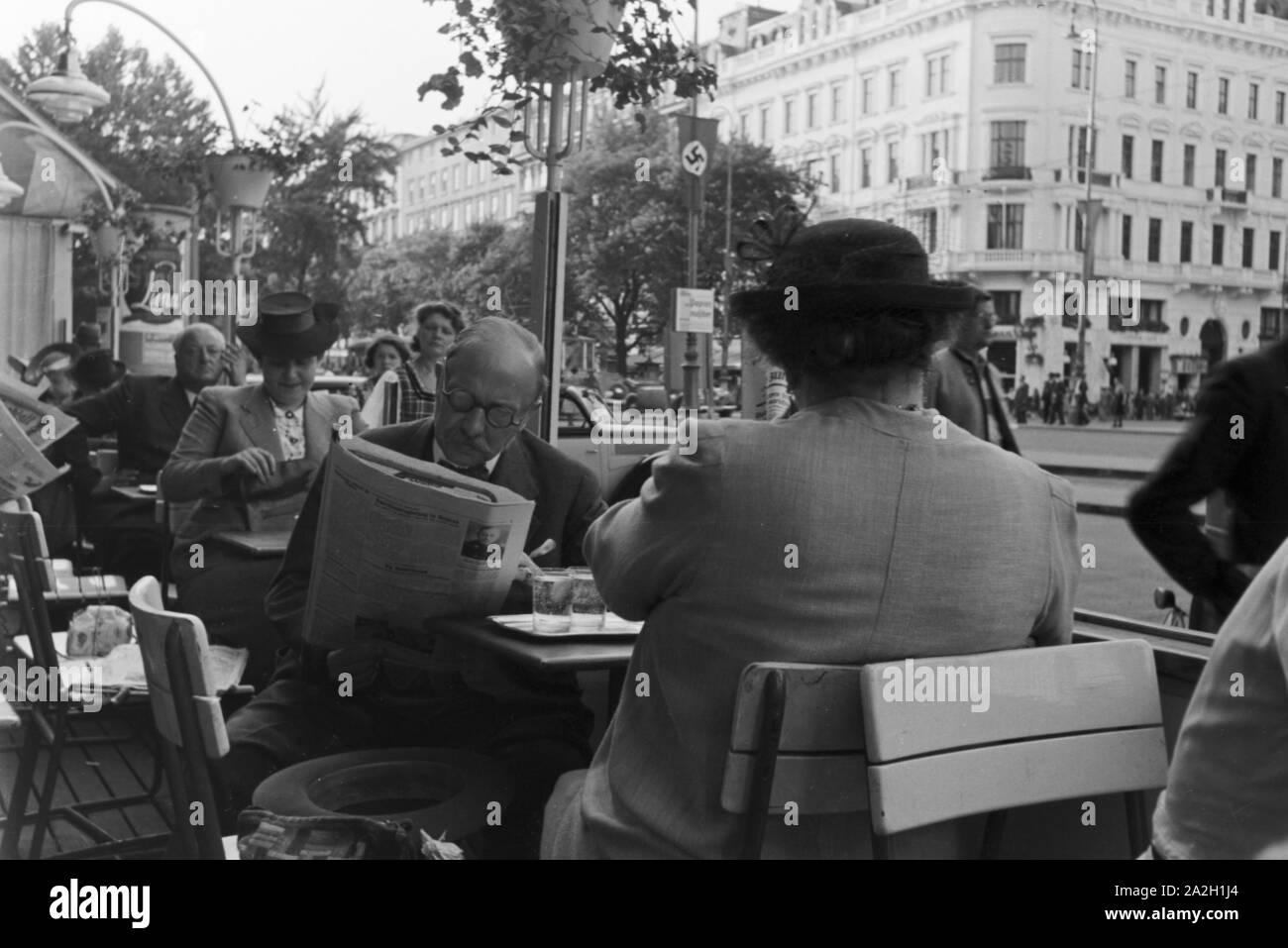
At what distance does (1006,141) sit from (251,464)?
2.33 metres

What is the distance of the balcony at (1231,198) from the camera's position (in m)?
3.28

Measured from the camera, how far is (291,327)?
447cm

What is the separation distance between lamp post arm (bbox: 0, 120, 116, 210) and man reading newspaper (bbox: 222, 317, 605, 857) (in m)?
1.19

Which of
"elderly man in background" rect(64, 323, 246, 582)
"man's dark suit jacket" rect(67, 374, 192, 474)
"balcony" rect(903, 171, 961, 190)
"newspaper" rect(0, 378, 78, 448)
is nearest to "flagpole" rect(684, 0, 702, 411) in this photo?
"balcony" rect(903, 171, 961, 190)

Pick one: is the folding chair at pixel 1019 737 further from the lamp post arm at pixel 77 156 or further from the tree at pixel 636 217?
the lamp post arm at pixel 77 156

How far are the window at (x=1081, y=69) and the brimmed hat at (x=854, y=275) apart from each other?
6.02 feet

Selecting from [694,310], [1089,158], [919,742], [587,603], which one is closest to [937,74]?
[1089,158]

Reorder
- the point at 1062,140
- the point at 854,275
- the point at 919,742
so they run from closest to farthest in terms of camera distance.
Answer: the point at 919,742 < the point at 854,275 < the point at 1062,140

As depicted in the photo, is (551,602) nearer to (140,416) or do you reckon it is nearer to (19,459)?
(19,459)

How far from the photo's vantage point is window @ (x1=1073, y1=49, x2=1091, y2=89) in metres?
3.50

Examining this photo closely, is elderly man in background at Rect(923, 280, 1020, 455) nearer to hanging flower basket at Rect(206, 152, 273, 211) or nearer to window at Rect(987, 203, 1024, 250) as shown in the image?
window at Rect(987, 203, 1024, 250)

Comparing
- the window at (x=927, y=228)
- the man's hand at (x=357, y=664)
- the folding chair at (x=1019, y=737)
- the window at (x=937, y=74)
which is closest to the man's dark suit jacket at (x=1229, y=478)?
the window at (x=927, y=228)
